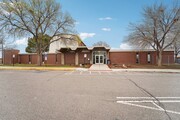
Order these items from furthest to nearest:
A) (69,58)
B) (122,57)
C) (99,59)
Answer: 1. (69,58)
2. (99,59)
3. (122,57)

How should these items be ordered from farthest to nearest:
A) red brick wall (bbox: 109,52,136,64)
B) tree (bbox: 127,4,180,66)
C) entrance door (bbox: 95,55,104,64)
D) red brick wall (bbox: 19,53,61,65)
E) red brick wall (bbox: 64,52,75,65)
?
red brick wall (bbox: 19,53,61,65) → red brick wall (bbox: 64,52,75,65) → entrance door (bbox: 95,55,104,64) → red brick wall (bbox: 109,52,136,64) → tree (bbox: 127,4,180,66)

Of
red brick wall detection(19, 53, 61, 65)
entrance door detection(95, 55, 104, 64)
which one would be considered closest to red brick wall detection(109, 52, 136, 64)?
entrance door detection(95, 55, 104, 64)

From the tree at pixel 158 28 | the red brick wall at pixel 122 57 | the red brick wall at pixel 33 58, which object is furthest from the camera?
the red brick wall at pixel 33 58

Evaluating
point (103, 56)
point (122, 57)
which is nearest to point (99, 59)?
point (103, 56)

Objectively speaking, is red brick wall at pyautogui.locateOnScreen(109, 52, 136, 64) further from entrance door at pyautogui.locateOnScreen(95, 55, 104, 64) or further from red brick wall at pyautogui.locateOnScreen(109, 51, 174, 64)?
entrance door at pyautogui.locateOnScreen(95, 55, 104, 64)

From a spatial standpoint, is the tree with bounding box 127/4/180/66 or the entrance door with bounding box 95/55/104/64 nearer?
the tree with bounding box 127/4/180/66

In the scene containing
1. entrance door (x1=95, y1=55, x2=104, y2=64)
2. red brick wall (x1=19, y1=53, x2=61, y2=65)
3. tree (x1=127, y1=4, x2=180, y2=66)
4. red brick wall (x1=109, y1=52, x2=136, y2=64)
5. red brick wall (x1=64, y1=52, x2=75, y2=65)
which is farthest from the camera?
red brick wall (x1=19, y1=53, x2=61, y2=65)

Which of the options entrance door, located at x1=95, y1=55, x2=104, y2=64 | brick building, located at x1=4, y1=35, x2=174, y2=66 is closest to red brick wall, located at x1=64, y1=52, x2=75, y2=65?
brick building, located at x1=4, y1=35, x2=174, y2=66

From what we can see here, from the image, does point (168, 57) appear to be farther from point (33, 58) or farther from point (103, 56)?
point (33, 58)

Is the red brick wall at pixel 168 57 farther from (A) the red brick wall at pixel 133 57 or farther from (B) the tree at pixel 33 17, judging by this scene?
(B) the tree at pixel 33 17

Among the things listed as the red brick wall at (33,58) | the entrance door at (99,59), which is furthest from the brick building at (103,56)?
the red brick wall at (33,58)

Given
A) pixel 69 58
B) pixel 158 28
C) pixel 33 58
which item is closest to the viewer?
pixel 158 28

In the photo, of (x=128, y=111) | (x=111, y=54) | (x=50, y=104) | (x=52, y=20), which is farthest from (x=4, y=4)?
(x=128, y=111)

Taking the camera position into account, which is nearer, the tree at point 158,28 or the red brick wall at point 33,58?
the tree at point 158,28
